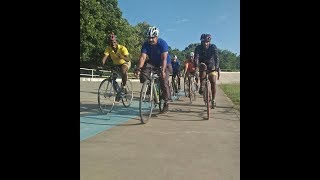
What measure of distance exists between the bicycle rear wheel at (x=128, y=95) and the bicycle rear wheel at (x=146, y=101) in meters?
1.40

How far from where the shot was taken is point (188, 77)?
11461 millimetres

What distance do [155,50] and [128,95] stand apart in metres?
1.45

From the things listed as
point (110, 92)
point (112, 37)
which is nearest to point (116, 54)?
point (112, 37)

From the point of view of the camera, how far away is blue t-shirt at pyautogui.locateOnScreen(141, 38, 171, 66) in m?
6.53

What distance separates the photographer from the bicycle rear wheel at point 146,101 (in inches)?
229

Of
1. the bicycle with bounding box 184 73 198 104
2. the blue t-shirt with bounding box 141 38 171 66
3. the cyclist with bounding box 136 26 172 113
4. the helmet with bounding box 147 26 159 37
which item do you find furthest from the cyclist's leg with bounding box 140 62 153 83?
the bicycle with bounding box 184 73 198 104

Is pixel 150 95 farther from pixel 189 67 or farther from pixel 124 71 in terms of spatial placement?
pixel 189 67

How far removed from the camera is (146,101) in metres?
6.04

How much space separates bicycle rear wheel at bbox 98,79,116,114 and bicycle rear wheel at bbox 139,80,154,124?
1.13 meters

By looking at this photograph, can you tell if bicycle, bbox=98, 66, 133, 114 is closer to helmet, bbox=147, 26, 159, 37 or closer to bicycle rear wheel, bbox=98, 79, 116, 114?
bicycle rear wheel, bbox=98, 79, 116, 114
